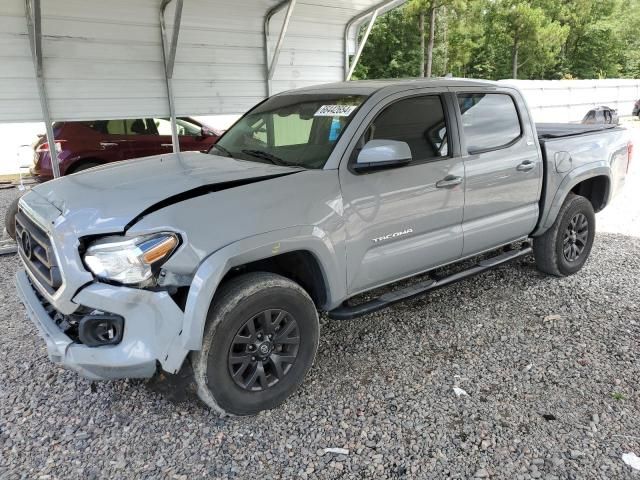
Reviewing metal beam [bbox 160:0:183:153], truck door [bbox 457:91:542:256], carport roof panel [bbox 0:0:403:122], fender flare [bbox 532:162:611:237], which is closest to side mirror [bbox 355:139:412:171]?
truck door [bbox 457:91:542:256]

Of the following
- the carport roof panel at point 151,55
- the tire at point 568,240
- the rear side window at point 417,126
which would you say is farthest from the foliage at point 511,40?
the rear side window at point 417,126

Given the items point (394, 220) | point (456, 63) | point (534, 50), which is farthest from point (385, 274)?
point (534, 50)

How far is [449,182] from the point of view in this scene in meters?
3.67

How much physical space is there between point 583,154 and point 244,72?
5205 mm

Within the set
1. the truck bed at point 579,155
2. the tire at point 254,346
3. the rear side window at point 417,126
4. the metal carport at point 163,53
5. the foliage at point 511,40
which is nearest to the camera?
the tire at point 254,346

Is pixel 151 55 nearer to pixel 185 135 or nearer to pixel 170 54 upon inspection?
pixel 170 54

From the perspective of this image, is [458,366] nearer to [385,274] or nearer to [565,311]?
[385,274]

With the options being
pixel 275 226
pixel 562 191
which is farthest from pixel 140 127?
pixel 562 191

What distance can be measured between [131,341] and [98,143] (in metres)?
6.94

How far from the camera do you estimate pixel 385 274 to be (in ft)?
11.4

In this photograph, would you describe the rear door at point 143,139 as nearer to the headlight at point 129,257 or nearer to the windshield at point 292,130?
the windshield at point 292,130

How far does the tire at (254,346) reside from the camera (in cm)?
271

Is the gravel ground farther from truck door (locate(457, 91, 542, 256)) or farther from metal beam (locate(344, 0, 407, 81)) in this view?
metal beam (locate(344, 0, 407, 81))

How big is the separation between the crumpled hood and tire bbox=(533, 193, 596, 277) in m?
2.95
